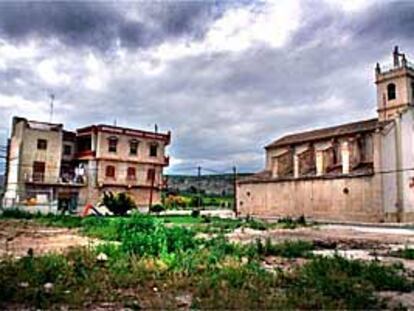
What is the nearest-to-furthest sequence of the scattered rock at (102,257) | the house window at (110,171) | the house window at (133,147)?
the scattered rock at (102,257), the house window at (110,171), the house window at (133,147)

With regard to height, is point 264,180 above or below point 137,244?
above

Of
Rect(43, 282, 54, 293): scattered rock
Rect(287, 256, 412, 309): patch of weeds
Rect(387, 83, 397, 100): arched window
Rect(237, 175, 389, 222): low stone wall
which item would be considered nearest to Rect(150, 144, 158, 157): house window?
Rect(237, 175, 389, 222): low stone wall

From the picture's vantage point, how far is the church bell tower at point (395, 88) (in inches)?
1411

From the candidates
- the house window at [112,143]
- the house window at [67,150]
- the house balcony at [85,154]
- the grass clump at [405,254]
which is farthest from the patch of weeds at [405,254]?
the house window at [67,150]

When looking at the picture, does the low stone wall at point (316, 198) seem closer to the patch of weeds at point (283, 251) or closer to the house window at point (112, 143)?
the house window at point (112, 143)

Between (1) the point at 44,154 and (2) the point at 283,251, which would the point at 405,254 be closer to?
(2) the point at 283,251

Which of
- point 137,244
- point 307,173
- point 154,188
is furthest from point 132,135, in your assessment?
point 137,244

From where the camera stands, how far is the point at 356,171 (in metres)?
34.3

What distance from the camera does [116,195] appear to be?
3619cm

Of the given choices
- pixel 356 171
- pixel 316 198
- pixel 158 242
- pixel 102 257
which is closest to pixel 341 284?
pixel 158 242

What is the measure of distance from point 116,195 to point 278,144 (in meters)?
18.3

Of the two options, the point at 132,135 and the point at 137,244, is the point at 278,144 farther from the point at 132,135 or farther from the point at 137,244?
the point at 137,244

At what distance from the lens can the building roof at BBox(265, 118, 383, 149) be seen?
37.2 meters

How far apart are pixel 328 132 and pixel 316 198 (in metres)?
7.59
